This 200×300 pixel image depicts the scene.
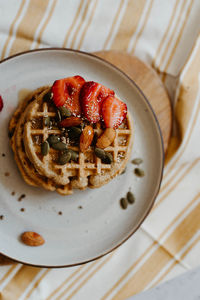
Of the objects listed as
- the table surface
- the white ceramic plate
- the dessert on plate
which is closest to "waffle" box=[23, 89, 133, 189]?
the dessert on plate

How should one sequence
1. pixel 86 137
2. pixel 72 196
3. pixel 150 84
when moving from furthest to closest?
pixel 150 84 → pixel 72 196 → pixel 86 137

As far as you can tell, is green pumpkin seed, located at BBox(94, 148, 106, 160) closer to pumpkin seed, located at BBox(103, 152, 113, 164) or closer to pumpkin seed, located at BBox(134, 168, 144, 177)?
pumpkin seed, located at BBox(103, 152, 113, 164)

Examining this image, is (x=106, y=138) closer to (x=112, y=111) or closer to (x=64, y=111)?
(x=112, y=111)

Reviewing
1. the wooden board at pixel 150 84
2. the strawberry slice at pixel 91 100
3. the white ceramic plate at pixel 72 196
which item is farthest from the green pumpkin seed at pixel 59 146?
the wooden board at pixel 150 84

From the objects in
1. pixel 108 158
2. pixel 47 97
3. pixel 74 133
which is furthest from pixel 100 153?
pixel 47 97

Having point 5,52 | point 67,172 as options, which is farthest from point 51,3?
point 67,172

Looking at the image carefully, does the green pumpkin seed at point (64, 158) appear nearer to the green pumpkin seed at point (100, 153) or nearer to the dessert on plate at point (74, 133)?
the dessert on plate at point (74, 133)
